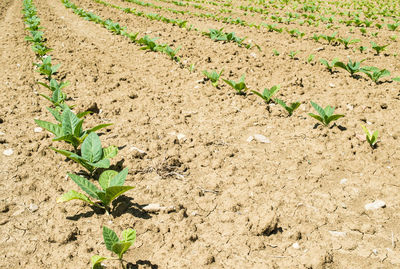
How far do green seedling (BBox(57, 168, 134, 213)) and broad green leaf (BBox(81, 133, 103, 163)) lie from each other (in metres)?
0.26

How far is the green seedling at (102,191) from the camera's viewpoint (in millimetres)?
1775

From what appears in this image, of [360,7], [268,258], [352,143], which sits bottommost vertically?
[268,258]

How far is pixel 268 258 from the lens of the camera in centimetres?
163

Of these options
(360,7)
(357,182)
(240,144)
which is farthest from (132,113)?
(360,7)

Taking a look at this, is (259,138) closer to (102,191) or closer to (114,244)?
(102,191)

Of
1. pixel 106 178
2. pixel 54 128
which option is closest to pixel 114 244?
pixel 106 178

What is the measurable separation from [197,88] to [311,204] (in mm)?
2474

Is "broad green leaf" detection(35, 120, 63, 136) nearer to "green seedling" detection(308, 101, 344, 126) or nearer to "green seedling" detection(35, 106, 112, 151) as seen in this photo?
"green seedling" detection(35, 106, 112, 151)

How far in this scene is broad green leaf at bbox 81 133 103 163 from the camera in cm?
220

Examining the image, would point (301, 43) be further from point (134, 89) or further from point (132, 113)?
point (132, 113)

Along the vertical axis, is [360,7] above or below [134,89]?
above

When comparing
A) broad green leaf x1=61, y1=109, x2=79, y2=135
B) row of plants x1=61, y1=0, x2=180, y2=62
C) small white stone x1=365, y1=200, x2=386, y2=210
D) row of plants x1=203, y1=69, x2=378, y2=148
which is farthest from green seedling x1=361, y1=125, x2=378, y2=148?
row of plants x1=61, y1=0, x2=180, y2=62

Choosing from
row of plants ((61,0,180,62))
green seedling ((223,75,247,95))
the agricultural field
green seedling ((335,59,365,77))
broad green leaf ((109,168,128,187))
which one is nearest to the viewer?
the agricultural field

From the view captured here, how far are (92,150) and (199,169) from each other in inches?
36.0
